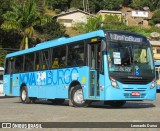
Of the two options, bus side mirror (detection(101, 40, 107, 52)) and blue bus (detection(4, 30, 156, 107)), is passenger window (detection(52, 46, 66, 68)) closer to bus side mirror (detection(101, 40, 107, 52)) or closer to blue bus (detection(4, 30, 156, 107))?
blue bus (detection(4, 30, 156, 107))

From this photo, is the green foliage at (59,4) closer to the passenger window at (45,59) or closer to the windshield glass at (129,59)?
the passenger window at (45,59)

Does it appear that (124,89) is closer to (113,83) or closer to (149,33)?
(113,83)

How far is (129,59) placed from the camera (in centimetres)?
1700

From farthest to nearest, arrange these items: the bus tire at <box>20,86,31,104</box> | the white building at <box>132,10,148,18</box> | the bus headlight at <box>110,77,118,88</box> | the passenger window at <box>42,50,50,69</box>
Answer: the white building at <box>132,10,148,18</box>, the bus tire at <box>20,86,31,104</box>, the passenger window at <box>42,50,50,69</box>, the bus headlight at <box>110,77,118,88</box>

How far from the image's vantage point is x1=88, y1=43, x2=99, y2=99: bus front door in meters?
17.2

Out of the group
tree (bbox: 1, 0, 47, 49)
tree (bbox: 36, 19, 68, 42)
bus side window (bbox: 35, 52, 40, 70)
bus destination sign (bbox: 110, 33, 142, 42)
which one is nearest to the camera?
bus destination sign (bbox: 110, 33, 142, 42)

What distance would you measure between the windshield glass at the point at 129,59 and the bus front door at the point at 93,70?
2.44ft

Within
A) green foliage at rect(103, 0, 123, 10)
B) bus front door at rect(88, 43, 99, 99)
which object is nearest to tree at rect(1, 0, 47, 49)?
bus front door at rect(88, 43, 99, 99)

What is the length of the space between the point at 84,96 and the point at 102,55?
6.45ft

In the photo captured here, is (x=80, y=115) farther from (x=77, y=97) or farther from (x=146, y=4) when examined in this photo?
(x=146, y=4)

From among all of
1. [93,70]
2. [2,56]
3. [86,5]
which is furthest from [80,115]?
[86,5]

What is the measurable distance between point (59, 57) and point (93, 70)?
2.89m

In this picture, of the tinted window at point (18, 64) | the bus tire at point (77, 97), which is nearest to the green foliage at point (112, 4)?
the tinted window at point (18, 64)

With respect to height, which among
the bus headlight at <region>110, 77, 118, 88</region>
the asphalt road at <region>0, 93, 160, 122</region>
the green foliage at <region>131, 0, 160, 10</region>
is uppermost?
the green foliage at <region>131, 0, 160, 10</region>
